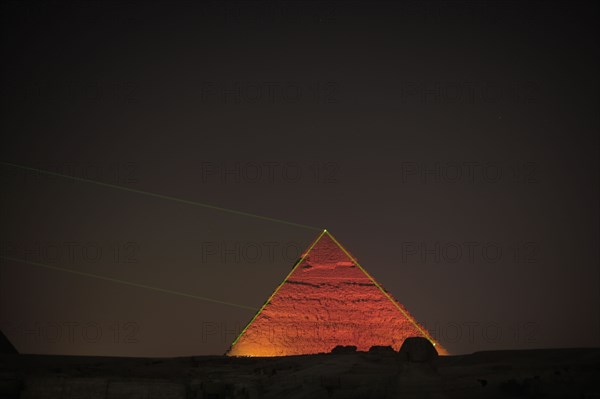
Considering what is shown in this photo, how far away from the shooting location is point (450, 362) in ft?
46.5

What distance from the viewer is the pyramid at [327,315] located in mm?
36438

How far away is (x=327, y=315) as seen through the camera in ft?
125

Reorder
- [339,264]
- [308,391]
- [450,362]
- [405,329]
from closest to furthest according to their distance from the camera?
1. [308,391]
2. [450,362]
3. [405,329]
4. [339,264]

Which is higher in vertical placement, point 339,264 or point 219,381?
point 339,264

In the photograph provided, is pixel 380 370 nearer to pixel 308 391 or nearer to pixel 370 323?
pixel 308 391

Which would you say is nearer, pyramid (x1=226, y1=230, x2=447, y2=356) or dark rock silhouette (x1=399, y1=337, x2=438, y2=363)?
dark rock silhouette (x1=399, y1=337, x2=438, y2=363)

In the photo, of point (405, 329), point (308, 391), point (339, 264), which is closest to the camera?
point (308, 391)

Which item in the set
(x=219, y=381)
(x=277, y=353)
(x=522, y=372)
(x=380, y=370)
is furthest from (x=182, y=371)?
(x=277, y=353)

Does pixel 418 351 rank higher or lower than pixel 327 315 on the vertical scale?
lower

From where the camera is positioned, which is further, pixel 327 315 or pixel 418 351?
pixel 327 315

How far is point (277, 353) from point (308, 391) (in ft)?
84.4

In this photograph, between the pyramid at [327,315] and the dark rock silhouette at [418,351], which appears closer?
the dark rock silhouette at [418,351]

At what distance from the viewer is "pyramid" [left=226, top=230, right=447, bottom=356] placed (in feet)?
120

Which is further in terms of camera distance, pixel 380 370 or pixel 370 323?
pixel 370 323
